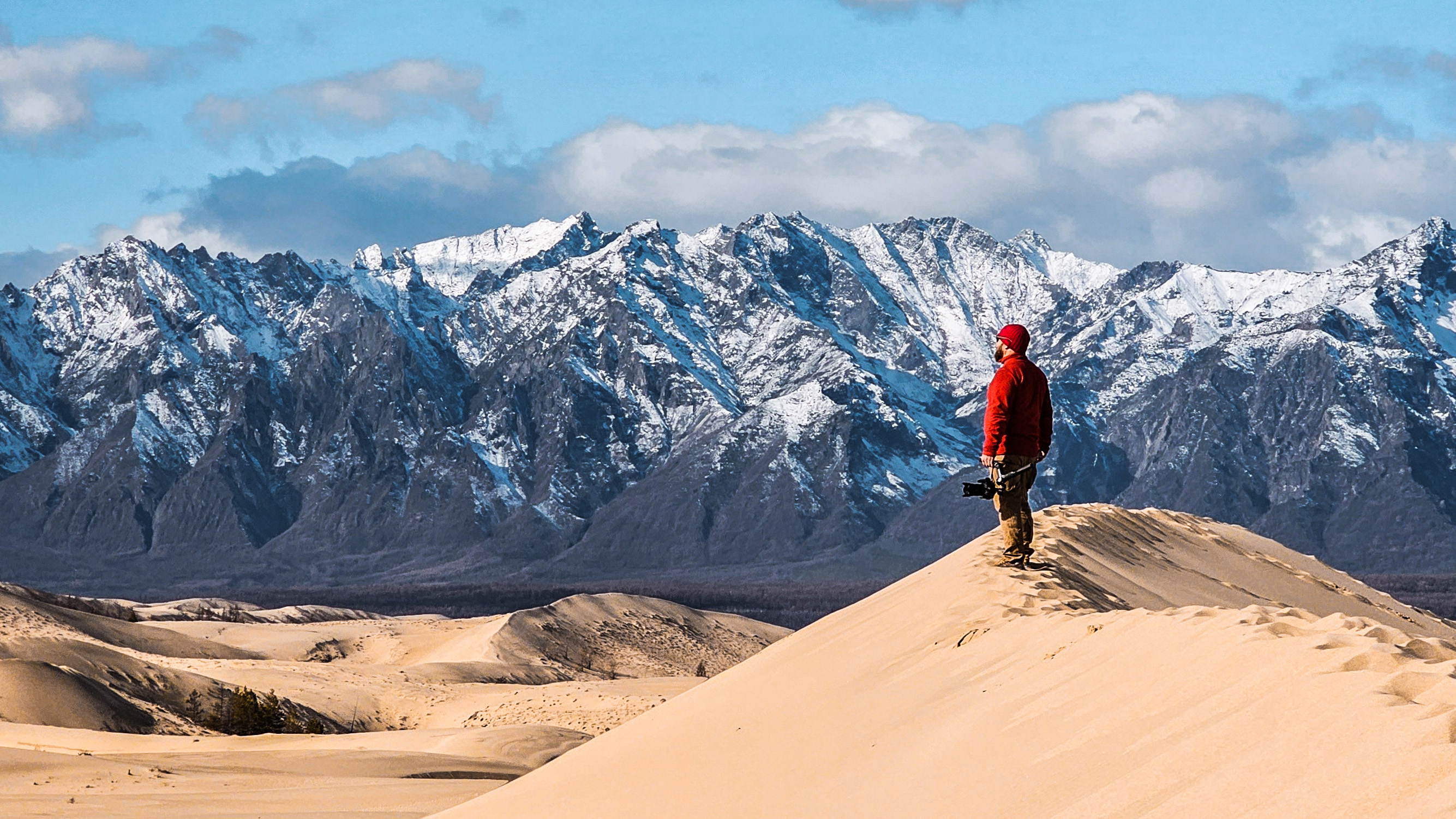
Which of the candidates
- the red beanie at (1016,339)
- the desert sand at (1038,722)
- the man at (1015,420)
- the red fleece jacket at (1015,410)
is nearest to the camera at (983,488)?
the man at (1015,420)

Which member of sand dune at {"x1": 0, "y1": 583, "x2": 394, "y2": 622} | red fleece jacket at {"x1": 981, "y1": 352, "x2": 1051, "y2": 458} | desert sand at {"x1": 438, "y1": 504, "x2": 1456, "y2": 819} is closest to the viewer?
desert sand at {"x1": 438, "y1": 504, "x2": 1456, "y2": 819}

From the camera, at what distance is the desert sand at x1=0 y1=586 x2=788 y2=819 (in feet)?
51.7

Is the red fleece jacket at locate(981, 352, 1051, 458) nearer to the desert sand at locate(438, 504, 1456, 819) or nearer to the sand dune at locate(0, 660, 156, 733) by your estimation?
the desert sand at locate(438, 504, 1456, 819)

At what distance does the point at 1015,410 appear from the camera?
42.5 feet

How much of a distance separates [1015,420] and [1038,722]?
4.94 metres

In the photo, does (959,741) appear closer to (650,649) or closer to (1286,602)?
(1286,602)

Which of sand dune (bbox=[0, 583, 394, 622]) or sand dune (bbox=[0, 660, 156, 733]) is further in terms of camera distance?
sand dune (bbox=[0, 583, 394, 622])

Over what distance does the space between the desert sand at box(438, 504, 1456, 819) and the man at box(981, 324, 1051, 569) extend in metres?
0.78

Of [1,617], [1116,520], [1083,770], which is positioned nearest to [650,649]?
[1,617]

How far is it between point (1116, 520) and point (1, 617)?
1518 inches

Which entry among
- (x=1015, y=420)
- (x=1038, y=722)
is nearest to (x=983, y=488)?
(x=1015, y=420)

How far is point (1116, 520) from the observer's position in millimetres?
19750

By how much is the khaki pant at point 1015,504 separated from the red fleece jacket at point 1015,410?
83 millimetres

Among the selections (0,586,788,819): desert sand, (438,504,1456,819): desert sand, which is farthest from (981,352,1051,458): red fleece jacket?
(0,586,788,819): desert sand
